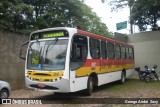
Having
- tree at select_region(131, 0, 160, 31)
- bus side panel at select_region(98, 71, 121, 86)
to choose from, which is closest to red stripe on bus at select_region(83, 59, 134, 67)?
bus side panel at select_region(98, 71, 121, 86)

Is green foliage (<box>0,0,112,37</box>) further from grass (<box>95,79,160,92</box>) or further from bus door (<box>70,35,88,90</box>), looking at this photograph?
bus door (<box>70,35,88,90</box>)

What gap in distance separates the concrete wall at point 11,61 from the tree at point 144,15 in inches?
377

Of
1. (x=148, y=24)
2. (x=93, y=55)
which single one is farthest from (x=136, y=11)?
(x=93, y=55)

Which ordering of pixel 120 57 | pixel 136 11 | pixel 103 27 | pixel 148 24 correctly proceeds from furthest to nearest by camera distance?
1. pixel 103 27
2. pixel 148 24
3. pixel 136 11
4. pixel 120 57

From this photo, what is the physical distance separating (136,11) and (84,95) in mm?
11626

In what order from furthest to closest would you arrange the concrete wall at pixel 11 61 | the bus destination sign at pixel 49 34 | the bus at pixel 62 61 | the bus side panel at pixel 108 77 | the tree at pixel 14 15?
the tree at pixel 14 15, the concrete wall at pixel 11 61, the bus side panel at pixel 108 77, the bus destination sign at pixel 49 34, the bus at pixel 62 61

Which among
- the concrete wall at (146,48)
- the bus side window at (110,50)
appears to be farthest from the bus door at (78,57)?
the concrete wall at (146,48)

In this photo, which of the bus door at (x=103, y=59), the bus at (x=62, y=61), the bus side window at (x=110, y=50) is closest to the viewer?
the bus at (x=62, y=61)

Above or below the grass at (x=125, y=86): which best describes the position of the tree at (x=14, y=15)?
above

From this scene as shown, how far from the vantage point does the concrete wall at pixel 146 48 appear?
2097cm

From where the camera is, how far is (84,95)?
11.5 metres

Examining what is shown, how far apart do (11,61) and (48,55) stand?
487 cm

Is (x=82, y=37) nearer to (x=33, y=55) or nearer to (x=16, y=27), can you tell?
(x=33, y=55)

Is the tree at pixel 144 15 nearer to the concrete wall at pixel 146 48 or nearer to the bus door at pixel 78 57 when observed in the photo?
the concrete wall at pixel 146 48
